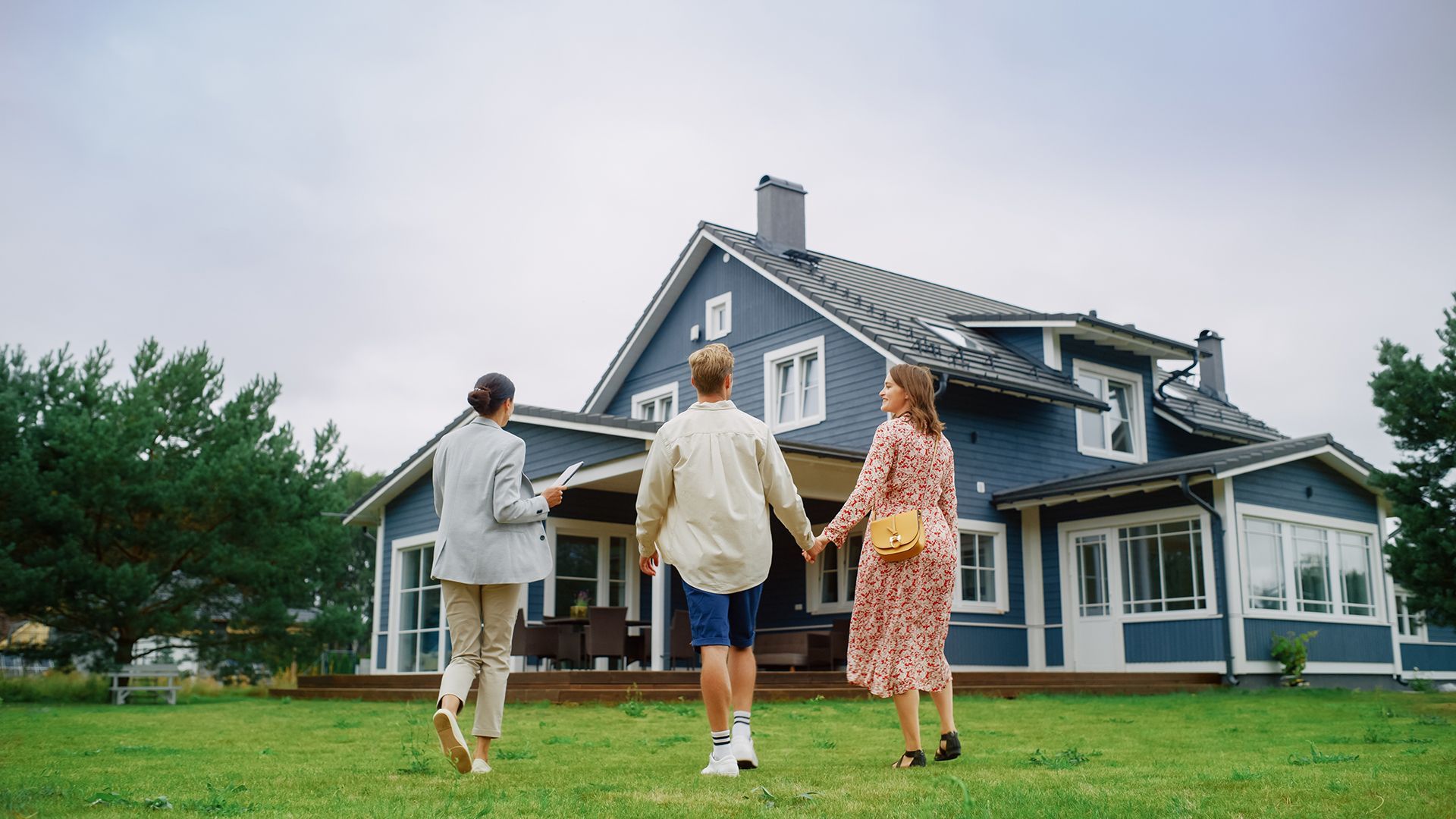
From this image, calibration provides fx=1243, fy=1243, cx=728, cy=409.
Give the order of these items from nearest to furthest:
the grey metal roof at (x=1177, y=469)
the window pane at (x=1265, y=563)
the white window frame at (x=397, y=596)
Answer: the grey metal roof at (x=1177, y=469)
the window pane at (x=1265, y=563)
the white window frame at (x=397, y=596)

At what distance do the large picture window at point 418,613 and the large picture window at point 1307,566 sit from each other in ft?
32.9

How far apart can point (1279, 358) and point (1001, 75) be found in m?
13.3

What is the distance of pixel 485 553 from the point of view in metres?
4.67

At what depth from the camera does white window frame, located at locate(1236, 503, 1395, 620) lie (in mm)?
14484

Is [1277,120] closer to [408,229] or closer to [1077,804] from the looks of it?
[408,229]

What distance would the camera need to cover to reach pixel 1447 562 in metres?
9.18

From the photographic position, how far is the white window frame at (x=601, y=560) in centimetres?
1532

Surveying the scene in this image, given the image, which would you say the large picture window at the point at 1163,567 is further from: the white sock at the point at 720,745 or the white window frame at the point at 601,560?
the white sock at the point at 720,745

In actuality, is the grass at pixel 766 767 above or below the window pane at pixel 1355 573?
below

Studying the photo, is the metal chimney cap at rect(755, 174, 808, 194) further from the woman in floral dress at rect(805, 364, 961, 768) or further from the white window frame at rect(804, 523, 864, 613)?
the woman in floral dress at rect(805, 364, 961, 768)

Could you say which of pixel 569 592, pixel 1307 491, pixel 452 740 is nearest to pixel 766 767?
pixel 452 740

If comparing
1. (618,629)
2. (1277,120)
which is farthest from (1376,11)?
(618,629)

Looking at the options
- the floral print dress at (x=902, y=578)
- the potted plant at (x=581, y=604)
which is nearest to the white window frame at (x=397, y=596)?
the potted plant at (x=581, y=604)

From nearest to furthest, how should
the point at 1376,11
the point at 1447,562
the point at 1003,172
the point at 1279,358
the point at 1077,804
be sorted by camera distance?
1. the point at 1077,804
2. the point at 1447,562
3. the point at 1376,11
4. the point at 1003,172
5. the point at 1279,358
